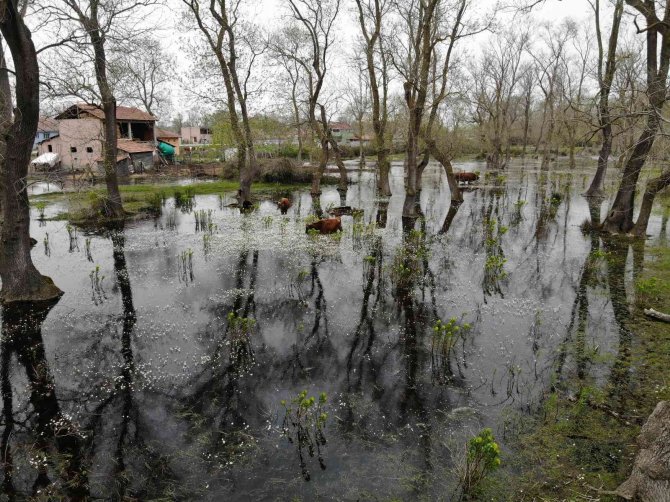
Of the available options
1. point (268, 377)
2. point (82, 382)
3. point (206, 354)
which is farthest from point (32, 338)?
point (268, 377)

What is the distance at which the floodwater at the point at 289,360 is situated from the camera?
19.4 ft

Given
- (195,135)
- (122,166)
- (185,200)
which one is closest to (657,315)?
(185,200)

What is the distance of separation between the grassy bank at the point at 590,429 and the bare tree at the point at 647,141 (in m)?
6.69

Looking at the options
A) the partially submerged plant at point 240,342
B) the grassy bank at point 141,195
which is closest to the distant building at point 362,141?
the grassy bank at point 141,195

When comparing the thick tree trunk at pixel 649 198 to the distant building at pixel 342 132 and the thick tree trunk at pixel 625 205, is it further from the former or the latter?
the distant building at pixel 342 132

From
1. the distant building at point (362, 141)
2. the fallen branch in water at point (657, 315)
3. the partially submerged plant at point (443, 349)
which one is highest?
the distant building at point (362, 141)

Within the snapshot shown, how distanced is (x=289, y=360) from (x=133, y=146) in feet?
135

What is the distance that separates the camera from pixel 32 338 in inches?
Result: 377

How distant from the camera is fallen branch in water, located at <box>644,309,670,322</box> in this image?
31.7ft

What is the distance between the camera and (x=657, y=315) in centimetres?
980

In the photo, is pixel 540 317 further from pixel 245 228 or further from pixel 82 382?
pixel 245 228

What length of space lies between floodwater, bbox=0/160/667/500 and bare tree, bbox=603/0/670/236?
2172 mm

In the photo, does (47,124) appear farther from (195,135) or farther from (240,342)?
(195,135)

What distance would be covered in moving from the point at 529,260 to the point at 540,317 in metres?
5.00
